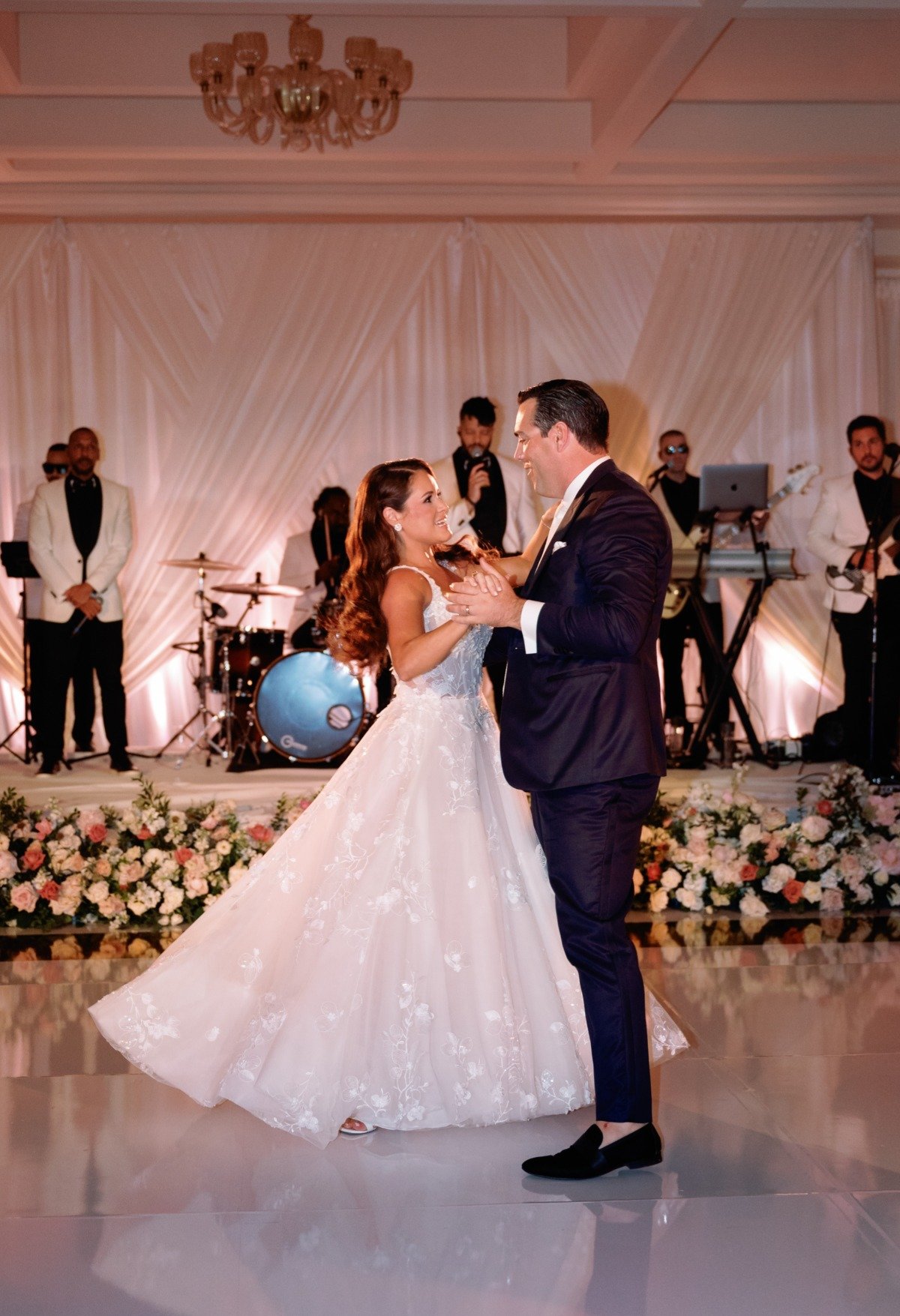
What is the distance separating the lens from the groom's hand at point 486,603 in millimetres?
2838

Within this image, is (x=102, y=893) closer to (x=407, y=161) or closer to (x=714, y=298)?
(x=407, y=161)

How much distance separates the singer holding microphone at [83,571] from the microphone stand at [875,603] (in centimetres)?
416

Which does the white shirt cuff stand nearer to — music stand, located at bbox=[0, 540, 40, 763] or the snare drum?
the snare drum

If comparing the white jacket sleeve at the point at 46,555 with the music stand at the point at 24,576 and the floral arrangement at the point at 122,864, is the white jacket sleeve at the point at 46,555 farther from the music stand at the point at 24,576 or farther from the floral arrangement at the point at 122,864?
the floral arrangement at the point at 122,864

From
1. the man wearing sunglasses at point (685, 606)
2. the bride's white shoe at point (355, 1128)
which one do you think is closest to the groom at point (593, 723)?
the bride's white shoe at point (355, 1128)

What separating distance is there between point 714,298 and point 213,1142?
25.6 ft

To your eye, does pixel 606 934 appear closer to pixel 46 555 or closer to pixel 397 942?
pixel 397 942

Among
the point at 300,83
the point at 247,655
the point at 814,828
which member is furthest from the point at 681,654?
the point at 300,83

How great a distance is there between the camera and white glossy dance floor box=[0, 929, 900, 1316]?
2445 mm

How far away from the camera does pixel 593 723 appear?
9.32ft

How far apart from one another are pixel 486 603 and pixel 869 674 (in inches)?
203

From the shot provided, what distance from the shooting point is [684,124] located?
845cm

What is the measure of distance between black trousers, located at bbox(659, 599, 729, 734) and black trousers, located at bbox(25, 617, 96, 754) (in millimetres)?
3679

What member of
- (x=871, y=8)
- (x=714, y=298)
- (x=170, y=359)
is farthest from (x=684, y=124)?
(x=170, y=359)
